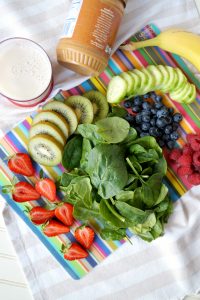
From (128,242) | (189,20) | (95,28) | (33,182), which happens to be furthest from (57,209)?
(189,20)

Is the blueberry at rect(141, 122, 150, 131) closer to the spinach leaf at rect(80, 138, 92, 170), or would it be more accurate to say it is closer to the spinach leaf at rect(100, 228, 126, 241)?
the spinach leaf at rect(80, 138, 92, 170)

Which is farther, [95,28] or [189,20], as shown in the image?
[189,20]

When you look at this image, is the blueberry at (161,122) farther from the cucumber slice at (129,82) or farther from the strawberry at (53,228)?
the strawberry at (53,228)

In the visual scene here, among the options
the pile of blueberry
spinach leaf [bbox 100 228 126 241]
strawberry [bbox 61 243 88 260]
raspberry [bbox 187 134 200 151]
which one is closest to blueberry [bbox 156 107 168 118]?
the pile of blueberry

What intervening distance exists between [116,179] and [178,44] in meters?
0.42

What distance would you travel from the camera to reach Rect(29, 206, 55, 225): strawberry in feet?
3.44

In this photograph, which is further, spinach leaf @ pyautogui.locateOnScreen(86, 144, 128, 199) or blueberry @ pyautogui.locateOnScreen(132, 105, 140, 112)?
blueberry @ pyautogui.locateOnScreen(132, 105, 140, 112)

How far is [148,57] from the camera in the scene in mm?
1119

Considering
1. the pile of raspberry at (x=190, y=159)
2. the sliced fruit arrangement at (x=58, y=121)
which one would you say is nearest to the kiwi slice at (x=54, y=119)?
the sliced fruit arrangement at (x=58, y=121)

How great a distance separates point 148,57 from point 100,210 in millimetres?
474

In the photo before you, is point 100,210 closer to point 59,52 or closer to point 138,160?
point 138,160

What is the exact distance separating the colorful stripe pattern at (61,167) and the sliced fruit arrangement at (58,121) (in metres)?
0.04

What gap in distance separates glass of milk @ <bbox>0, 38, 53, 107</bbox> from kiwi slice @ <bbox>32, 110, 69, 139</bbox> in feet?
0.14

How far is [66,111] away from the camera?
102 centimetres
